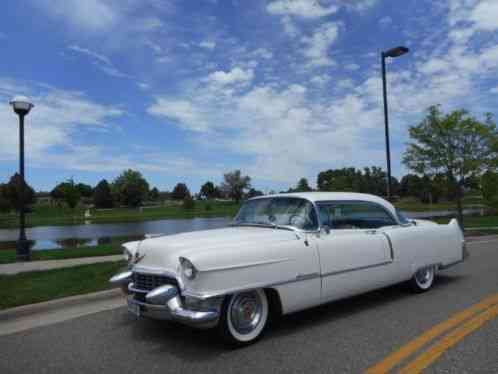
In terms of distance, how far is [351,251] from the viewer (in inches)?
200

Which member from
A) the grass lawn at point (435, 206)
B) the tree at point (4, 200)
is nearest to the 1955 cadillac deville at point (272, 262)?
the grass lawn at point (435, 206)

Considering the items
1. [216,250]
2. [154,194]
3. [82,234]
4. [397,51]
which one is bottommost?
[82,234]

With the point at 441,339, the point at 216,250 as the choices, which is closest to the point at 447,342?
the point at 441,339

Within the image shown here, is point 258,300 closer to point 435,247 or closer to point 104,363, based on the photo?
point 104,363

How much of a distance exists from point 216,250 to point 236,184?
3504 inches

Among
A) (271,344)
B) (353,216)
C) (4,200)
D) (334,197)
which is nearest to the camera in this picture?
(271,344)

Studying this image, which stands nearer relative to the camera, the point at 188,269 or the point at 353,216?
the point at 188,269

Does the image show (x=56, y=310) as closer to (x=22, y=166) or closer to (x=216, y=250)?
(x=216, y=250)

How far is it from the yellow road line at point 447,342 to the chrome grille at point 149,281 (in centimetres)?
224

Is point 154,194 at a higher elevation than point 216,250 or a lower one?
higher

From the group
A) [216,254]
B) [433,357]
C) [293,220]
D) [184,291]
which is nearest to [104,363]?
[184,291]

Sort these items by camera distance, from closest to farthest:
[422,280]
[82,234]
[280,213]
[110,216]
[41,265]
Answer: [280,213] → [422,280] → [41,265] → [82,234] → [110,216]

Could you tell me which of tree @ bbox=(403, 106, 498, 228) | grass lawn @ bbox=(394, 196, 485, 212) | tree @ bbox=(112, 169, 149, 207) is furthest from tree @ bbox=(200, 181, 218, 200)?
tree @ bbox=(403, 106, 498, 228)

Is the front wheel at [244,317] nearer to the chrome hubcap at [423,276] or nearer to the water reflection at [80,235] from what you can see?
the chrome hubcap at [423,276]
